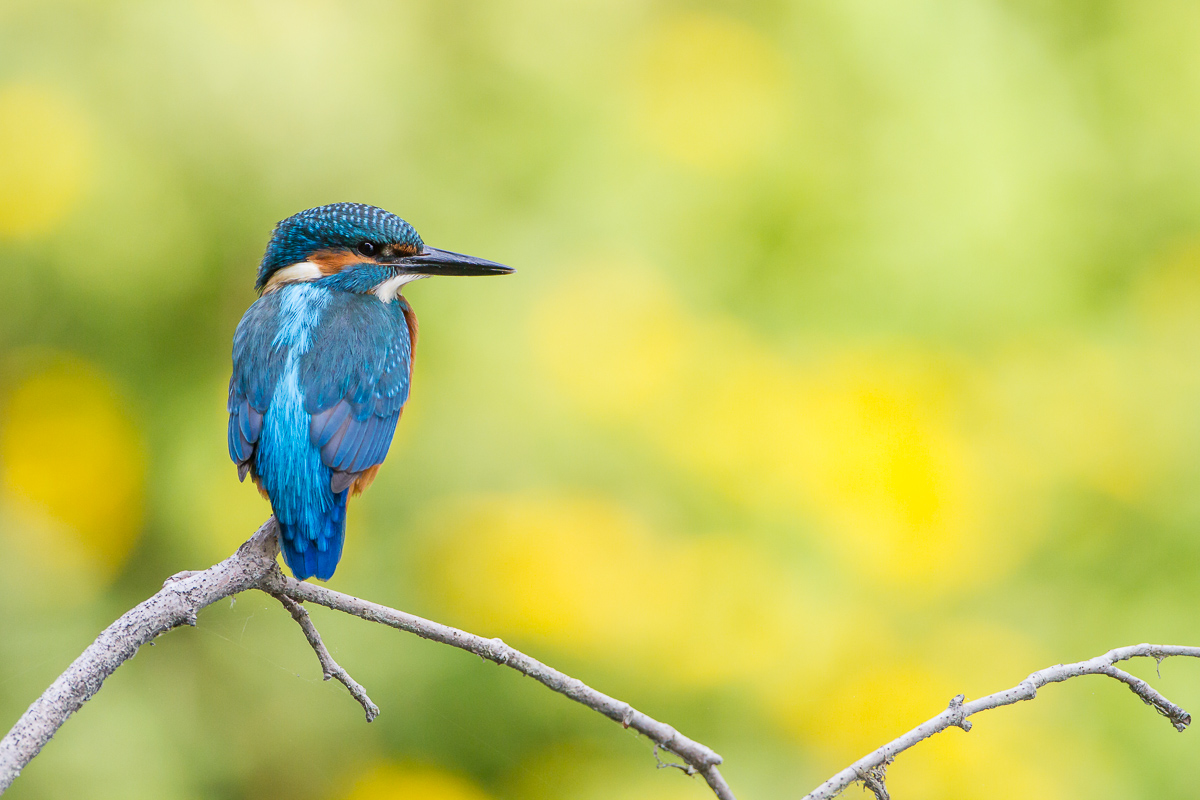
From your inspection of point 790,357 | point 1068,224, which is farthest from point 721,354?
point 1068,224

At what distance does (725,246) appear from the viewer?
9.85ft

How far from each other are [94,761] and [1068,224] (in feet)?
10.1

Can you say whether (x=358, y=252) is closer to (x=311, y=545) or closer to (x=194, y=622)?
(x=311, y=545)

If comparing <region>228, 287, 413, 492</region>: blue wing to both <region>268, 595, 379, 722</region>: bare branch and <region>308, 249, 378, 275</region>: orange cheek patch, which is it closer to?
<region>308, 249, 378, 275</region>: orange cheek patch

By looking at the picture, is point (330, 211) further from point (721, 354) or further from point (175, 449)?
point (721, 354)

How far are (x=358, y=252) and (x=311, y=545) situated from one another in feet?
1.79

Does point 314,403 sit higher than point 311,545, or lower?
higher

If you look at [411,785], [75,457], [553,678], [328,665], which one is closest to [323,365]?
[328,665]

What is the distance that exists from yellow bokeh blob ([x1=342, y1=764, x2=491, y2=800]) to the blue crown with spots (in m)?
1.27

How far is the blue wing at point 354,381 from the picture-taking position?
4.58 feet

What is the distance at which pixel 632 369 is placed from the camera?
2.72 metres

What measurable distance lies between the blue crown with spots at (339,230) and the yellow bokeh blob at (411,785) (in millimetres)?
1270

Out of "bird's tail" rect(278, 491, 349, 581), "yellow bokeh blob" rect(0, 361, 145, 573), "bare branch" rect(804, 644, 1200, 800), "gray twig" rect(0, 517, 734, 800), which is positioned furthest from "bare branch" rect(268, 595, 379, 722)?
"yellow bokeh blob" rect(0, 361, 145, 573)

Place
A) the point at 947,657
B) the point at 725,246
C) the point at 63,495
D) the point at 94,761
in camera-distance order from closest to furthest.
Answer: the point at 94,761 < the point at 947,657 < the point at 63,495 < the point at 725,246
